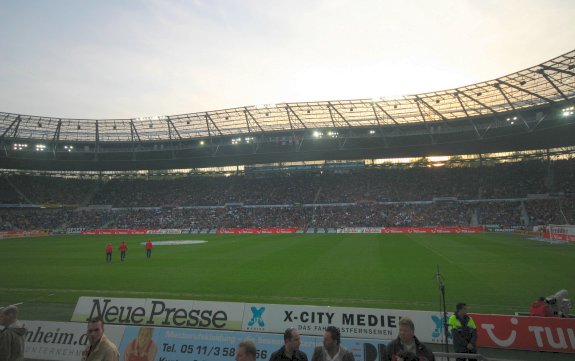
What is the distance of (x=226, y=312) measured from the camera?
10438 millimetres

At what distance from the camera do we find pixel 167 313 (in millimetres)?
10719

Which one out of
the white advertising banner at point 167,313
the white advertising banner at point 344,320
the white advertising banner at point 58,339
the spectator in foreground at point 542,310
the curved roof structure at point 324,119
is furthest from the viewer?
the curved roof structure at point 324,119

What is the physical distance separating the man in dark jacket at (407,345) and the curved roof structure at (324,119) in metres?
39.2

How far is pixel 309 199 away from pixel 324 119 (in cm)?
1946

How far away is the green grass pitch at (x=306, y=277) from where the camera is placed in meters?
14.4

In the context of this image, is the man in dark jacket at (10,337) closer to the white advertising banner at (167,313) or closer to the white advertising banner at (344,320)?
the white advertising banner at (167,313)

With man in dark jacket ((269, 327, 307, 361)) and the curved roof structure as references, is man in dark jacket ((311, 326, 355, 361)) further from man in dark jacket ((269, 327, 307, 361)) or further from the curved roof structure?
the curved roof structure

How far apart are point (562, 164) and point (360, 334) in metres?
66.6

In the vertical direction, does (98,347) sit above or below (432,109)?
below

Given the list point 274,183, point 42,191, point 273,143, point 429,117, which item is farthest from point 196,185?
point 429,117

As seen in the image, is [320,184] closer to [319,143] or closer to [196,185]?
[319,143]

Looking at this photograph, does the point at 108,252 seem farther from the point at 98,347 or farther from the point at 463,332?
the point at 463,332

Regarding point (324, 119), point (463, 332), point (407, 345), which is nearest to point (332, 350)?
point (407, 345)

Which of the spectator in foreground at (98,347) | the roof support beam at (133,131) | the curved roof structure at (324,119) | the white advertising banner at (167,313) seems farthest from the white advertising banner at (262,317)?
the roof support beam at (133,131)
